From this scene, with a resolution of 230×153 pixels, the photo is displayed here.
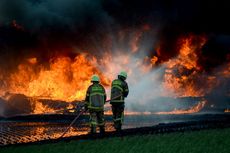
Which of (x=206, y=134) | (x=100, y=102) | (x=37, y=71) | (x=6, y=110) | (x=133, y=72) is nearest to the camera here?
(x=206, y=134)

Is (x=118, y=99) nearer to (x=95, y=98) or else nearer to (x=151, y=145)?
(x=95, y=98)

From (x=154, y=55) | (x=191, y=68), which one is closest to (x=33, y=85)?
(x=154, y=55)

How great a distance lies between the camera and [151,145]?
908cm

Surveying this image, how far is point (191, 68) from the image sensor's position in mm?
38812

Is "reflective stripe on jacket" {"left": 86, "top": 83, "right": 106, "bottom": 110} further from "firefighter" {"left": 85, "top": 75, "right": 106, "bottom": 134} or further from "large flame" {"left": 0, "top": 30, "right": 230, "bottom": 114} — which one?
"large flame" {"left": 0, "top": 30, "right": 230, "bottom": 114}

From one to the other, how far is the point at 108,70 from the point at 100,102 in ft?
83.0

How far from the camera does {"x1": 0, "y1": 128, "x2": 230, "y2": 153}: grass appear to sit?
827 cm

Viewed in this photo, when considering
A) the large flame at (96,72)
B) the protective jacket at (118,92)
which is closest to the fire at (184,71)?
the large flame at (96,72)

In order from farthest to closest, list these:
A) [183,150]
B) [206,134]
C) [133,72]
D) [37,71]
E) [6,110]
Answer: [133,72], [37,71], [6,110], [206,134], [183,150]

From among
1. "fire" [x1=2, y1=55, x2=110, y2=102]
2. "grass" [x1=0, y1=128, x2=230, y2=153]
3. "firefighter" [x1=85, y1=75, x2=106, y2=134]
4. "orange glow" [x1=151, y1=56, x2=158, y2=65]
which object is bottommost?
"grass" [x1=0, y1=128, x2=230, y2=153]

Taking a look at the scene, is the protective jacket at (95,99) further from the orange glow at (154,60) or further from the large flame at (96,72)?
the orange glow at (154,60)

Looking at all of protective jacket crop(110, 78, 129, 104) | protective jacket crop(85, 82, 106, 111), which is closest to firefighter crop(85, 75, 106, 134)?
protective jacket crop(85, 82, 106, 111)

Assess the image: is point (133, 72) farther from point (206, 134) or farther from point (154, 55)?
point (206, 134)

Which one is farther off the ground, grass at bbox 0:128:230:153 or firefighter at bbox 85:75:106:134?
firefighter at bbox 85:75:106:134
